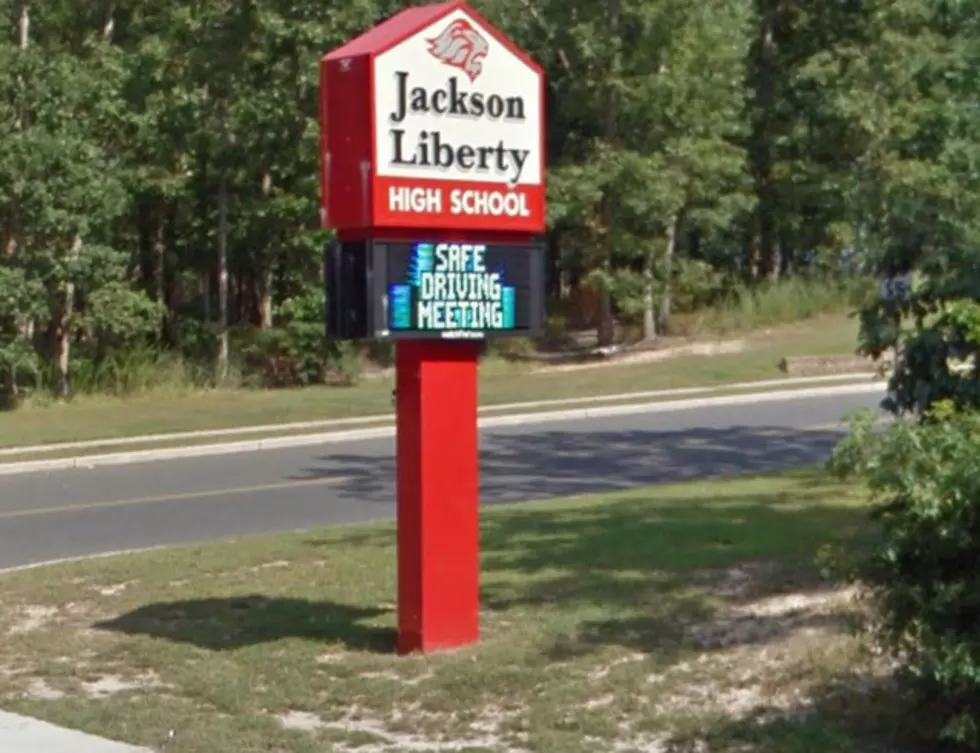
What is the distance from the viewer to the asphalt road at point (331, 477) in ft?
55.5

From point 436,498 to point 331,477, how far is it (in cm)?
1053

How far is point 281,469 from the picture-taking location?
2184cm

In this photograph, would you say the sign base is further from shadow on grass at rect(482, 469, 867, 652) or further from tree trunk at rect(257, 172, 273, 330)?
tree trunk at rect(257, 172, 273, 330)

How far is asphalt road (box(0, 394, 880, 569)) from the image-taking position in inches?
666

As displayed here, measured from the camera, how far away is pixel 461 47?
10453mm

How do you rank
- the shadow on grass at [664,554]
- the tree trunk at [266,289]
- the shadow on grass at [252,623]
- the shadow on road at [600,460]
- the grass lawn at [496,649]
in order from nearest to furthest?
the grass lawn at [496,649] < the shadow on grass at [664,554] < the shadow on grass at [252,623] < the shadow on road at [600,460] < the tree trunk at [266,289]

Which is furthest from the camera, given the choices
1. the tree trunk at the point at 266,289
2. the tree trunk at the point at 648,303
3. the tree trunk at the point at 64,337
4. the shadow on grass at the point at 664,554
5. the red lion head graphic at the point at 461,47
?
the tree trunk at the point at 648,303

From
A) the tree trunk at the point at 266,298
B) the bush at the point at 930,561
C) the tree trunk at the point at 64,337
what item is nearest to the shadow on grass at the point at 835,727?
the bush at the point at 930,561

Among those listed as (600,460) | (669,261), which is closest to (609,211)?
(669,261)

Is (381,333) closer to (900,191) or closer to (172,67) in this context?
(900,191)

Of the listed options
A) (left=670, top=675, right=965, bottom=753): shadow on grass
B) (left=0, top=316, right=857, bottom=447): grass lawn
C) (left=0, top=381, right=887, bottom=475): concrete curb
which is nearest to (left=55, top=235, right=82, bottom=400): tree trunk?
(left=0, top=316, right=857, bottom=447): grass lawn

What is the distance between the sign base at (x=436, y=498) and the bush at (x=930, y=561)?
112 inches

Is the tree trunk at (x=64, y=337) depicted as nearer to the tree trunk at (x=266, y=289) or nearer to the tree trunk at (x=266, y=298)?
the tree trunk at (x=266, y=289)

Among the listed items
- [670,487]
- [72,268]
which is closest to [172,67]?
[72,268]
